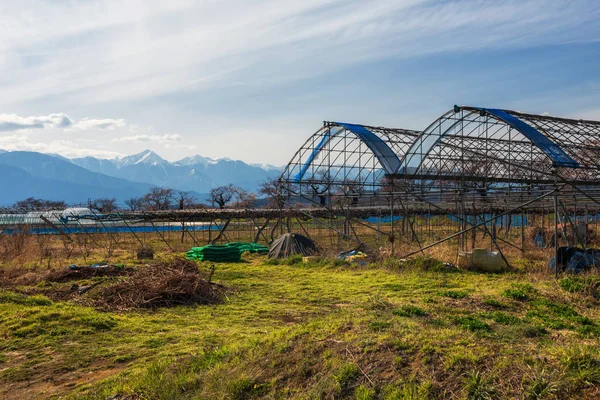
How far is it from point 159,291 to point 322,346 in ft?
18.1

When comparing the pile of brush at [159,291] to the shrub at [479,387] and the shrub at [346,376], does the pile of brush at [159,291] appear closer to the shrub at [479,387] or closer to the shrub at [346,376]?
the shrub at [346,376]

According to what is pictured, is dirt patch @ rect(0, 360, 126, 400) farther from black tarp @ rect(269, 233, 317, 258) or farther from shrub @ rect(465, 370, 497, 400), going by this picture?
black tarp @ rect(269, 233, 317, 258)

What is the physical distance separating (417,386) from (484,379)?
0.60 m

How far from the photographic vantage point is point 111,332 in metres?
8.14

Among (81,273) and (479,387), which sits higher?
(479,387)

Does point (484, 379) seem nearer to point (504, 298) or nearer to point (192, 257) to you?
point (504, 298)

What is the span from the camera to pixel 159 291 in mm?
10391

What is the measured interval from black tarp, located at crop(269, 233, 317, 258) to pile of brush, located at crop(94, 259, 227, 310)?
301 inches

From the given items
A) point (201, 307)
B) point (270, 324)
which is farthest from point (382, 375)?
point (201, 307)

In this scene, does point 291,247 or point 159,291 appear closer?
point 159,291

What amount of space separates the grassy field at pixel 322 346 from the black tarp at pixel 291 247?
7522mm

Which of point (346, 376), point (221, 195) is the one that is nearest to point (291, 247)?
point (346, 376)

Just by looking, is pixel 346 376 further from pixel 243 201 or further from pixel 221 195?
pixel 221 195

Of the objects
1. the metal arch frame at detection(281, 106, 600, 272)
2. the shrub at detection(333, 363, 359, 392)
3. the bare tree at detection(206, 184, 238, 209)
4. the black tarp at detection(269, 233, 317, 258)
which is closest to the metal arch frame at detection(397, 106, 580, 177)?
the metal arch frame at detection(281, 106, 600, 272)
